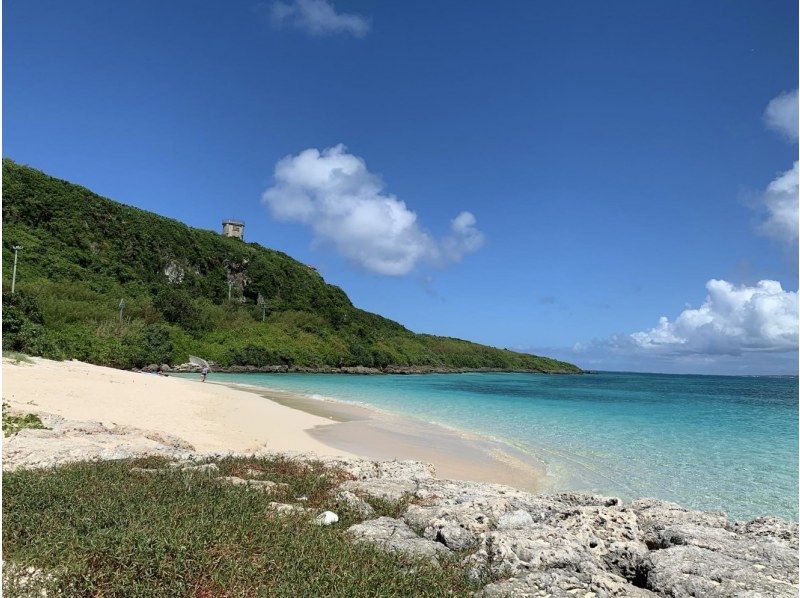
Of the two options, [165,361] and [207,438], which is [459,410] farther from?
[165,361]

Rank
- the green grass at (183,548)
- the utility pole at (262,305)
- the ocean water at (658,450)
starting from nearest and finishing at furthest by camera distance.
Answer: the green grass at (183,548)
the ocean water at (658,450)
the utility pole at (262,305)

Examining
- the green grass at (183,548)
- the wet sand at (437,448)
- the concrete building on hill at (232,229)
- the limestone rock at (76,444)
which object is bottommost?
the wet sand at (437,448)

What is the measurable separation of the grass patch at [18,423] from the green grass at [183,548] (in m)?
5.10

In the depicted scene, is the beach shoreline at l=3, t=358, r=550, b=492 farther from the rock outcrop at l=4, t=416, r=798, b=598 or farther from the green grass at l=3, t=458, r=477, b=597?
the green grass at l=3, t=458, r=477, b=597

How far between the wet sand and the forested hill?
76.5 feet

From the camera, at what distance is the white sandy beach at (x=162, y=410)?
51.6 feet

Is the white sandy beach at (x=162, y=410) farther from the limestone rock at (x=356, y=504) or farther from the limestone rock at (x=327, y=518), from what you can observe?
the limestone rock at (x=327, y=518)

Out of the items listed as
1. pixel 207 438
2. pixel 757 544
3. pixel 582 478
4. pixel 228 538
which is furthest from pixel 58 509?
pixel 582 478

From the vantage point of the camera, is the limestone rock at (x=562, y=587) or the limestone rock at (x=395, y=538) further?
the limestone rock at (x=395, y=538)

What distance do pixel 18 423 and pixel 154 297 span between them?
72.1m

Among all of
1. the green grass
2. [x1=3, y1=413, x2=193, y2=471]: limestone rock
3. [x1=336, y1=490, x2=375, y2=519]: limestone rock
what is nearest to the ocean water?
[x1=336, y1=490, x2=375, y2=519]: limestone rock

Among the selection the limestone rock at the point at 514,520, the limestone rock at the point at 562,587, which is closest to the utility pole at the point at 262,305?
the limestone rock at the point at 514,520

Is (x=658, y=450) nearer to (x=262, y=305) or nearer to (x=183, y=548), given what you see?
(x=183, y=548)

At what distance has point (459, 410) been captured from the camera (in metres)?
34.2
